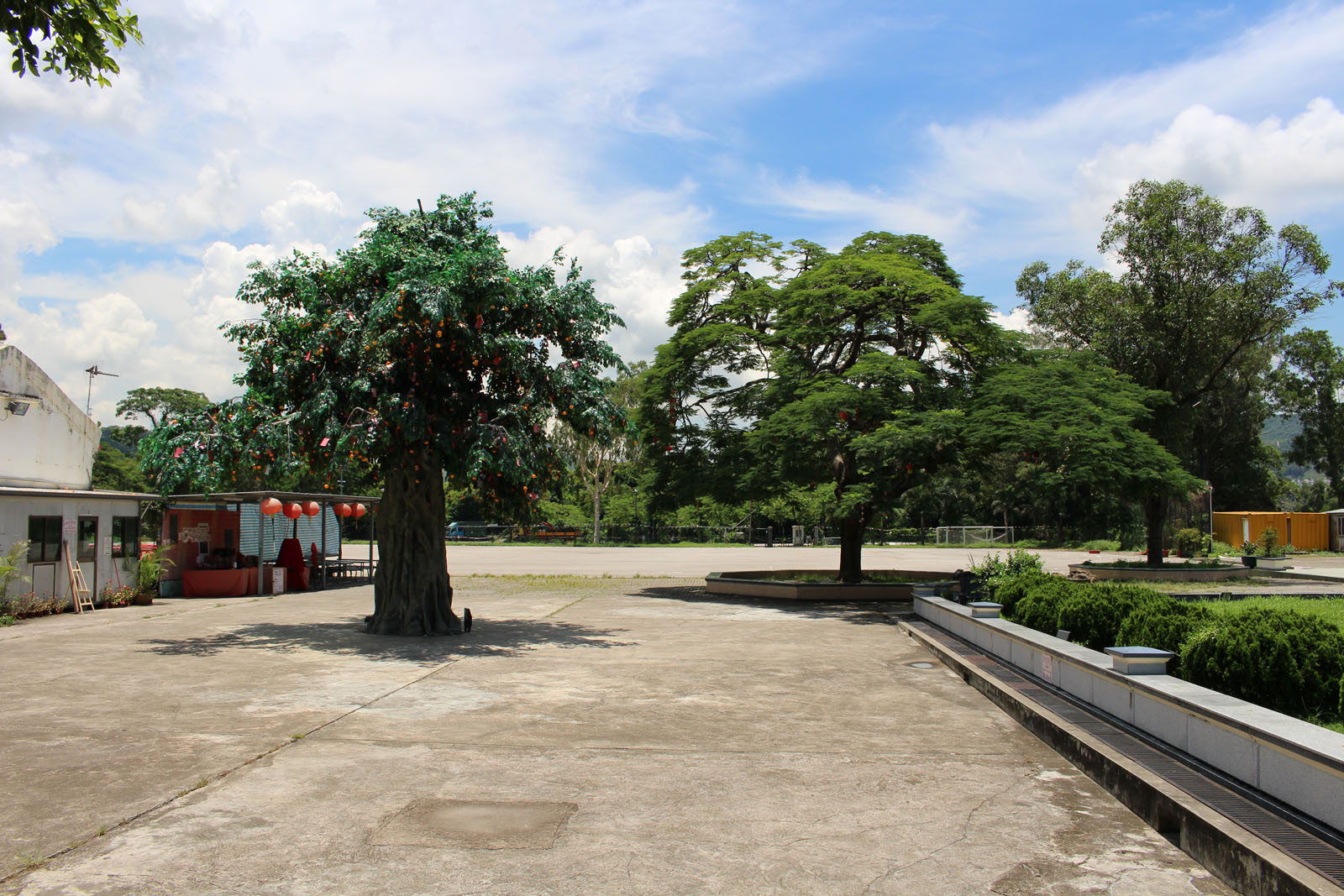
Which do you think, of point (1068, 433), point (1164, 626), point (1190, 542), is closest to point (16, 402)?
point (1068, 433)

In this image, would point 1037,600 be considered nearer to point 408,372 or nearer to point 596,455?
point 408,372

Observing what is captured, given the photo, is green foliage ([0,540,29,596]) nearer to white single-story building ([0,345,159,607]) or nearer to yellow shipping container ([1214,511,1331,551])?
white single-story building ([0,345,159,607])

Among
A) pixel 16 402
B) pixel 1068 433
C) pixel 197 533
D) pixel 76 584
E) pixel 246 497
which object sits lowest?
pixel 76 584

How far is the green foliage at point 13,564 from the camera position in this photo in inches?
675

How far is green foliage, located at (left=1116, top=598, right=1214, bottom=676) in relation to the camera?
27.3ft

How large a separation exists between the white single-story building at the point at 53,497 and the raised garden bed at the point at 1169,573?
2571cm

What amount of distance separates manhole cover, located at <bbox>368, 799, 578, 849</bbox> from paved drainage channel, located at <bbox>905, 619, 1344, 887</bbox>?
391 centimetres

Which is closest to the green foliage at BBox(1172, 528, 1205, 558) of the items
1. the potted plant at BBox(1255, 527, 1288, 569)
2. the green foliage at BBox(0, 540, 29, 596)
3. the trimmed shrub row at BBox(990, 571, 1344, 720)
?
the potted plant at BBox(1255, 527, 1288, 569)

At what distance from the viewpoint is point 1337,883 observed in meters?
4.23

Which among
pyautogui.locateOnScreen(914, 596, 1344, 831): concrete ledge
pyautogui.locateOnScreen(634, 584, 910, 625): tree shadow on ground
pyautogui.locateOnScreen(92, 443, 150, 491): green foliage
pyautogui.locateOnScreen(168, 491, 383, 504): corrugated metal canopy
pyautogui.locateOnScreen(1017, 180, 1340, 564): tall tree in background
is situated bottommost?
pyautogui.locateOnScreen(634, 584, 910, 625): tree shadow on ground

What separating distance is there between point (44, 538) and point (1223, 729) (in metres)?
20.6

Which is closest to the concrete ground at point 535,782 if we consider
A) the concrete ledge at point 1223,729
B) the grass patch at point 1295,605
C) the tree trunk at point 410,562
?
the concrete ledge at point 1223,729

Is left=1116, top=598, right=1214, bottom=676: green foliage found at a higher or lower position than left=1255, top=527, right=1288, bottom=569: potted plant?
higher

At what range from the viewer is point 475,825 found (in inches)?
233
